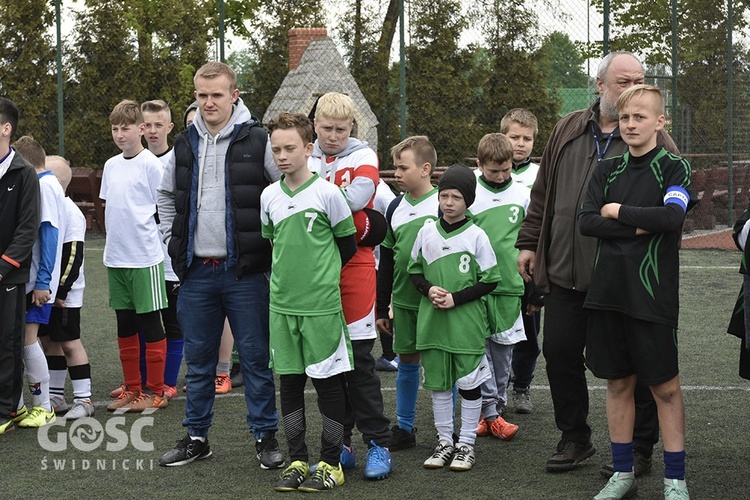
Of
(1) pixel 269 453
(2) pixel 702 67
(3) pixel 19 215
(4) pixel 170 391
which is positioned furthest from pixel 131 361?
(2) pixel 702 67

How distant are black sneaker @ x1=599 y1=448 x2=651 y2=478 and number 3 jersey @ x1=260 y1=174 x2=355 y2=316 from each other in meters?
1.44

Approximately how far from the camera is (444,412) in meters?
5.14

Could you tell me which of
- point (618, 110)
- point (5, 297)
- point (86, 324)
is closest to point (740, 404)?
point (618, 110)

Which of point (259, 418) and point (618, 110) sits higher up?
point (618, 110)

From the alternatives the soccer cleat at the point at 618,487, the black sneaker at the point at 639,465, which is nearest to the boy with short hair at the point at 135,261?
the black sneaker at the point at 639,465

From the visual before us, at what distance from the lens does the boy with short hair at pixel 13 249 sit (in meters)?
5.65

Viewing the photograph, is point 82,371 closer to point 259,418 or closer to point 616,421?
Result: point 259,418

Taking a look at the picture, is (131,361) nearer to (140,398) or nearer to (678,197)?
(140,398)

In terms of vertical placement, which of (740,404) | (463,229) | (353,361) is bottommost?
(740,404)

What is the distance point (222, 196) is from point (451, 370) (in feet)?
4.60

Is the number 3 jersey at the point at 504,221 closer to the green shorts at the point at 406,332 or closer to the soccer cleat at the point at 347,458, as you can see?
the green shorts at the point at 406,332

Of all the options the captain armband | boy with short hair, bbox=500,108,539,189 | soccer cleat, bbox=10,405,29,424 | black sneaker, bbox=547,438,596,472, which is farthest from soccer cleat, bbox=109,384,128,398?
the captain armband

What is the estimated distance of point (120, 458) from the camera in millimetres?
5223

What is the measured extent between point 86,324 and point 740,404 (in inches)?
225
